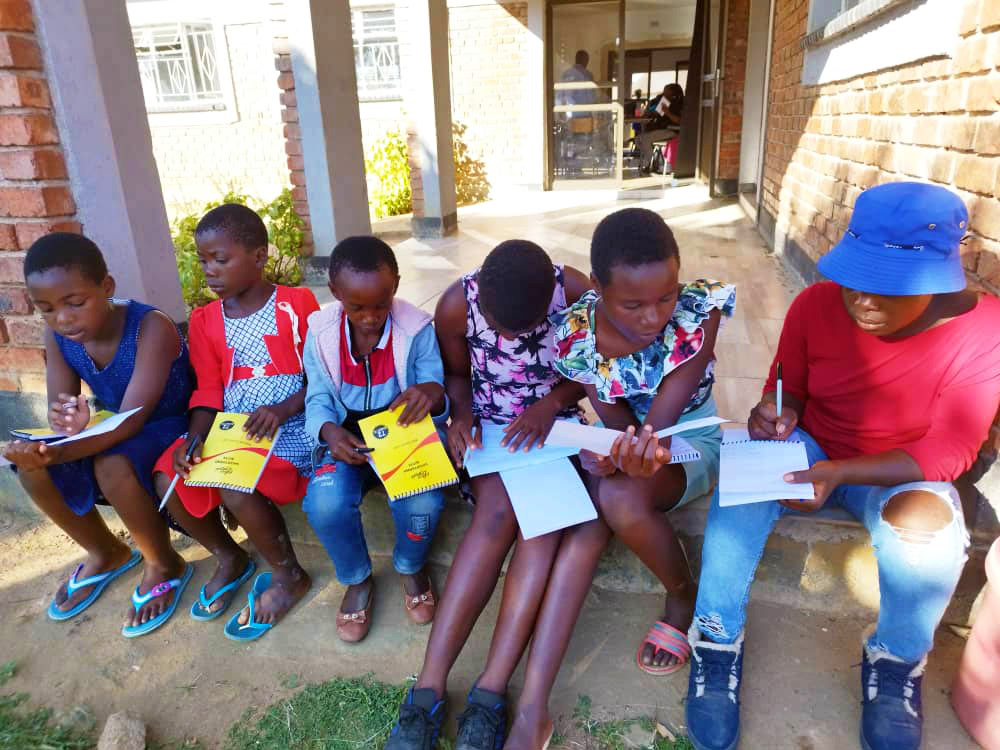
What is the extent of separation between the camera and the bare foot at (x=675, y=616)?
5.58ft

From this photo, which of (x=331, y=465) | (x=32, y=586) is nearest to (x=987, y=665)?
(x=331, y=465)

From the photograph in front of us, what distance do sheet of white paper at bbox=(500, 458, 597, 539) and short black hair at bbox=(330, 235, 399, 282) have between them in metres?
0.64

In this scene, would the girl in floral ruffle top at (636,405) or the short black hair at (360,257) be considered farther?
the short black hair at (360,257)

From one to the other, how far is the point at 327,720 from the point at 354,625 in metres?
0.28

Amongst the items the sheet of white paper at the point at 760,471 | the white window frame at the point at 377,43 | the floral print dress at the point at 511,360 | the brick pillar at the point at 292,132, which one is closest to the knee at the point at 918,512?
the sheet of white paper at the point at 760,471

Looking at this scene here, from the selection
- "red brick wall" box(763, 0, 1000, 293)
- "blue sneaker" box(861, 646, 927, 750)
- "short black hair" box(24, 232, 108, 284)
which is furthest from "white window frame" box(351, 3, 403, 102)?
"blue sneaker" box(861, 646, 927, 750)

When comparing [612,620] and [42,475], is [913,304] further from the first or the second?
[42,475]

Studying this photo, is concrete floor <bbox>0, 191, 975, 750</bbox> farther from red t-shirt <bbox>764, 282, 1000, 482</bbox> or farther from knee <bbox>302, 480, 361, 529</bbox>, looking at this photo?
red t-shirt <bbox>764, 282, 1000, 482</bbox>

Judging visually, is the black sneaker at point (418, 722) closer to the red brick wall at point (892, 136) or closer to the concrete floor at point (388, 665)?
the concrete floor at point (388, 665)

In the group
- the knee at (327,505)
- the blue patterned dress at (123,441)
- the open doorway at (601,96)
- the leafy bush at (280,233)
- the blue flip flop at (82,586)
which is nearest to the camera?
the knee at (327,505)

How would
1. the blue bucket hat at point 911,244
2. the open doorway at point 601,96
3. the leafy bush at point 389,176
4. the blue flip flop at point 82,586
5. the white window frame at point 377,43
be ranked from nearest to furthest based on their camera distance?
the blue bucket hat at point 911,244
the blue flip flop at point 82,586
the leafy bush at point 389,176
the open doorway at point 601,96
the white window frame at point 377,43

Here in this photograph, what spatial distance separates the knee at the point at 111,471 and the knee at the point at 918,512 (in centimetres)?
197

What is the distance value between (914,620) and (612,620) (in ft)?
2.44

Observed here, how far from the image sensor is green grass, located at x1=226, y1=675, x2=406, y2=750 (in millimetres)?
1564
